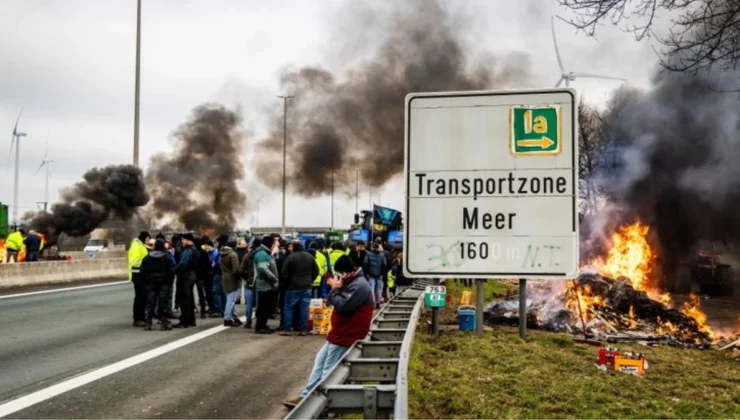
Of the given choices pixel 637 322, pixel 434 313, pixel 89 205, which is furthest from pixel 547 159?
pixel 89 205

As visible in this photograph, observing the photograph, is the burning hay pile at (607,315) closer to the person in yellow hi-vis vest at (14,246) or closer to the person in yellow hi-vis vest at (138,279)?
the person in yellow hi-vis vest at (138,279)

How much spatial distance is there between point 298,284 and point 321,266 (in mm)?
3520

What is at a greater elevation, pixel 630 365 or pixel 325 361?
pixel 325 361

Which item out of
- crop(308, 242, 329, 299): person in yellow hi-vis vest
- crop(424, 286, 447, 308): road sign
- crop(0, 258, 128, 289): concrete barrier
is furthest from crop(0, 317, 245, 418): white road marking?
crop(0, 258, 128, 289): concrete barrier

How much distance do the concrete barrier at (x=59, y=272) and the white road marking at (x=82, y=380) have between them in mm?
11550

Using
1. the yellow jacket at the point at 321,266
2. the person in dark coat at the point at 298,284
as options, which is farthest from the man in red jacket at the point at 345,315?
the yellow jacket at the point at 321,266

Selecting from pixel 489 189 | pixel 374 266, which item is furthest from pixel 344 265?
pixel 374 266

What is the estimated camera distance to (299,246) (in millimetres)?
12688

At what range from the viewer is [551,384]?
23.5ft

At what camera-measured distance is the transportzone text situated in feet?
14.1

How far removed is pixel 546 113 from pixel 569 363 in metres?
5.13

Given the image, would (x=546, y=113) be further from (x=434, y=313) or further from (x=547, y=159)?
(x=434, y=313)

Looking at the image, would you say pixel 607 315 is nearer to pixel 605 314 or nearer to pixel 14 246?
pixel 605 314

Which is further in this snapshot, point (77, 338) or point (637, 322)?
point (637, 322)
